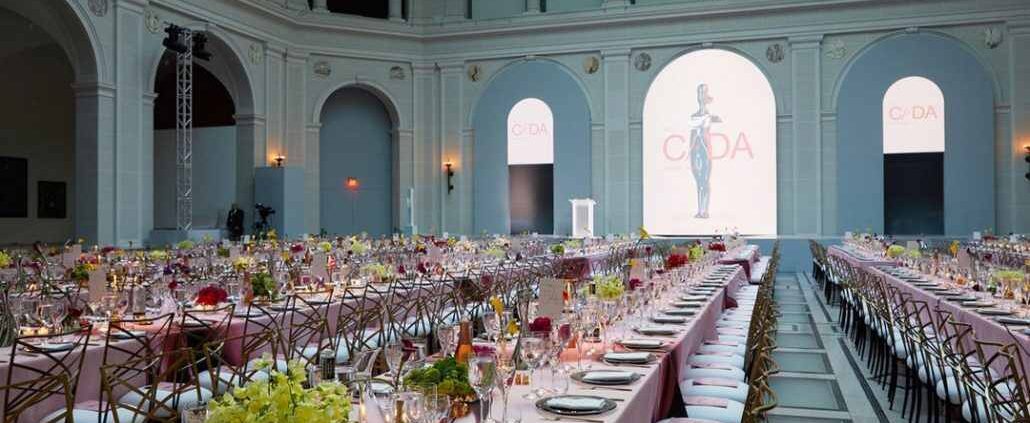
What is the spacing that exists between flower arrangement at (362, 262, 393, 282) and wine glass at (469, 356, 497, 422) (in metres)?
5.75

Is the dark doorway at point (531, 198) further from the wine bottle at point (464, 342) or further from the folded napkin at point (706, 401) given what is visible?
the wine bottle at point (464, 342)

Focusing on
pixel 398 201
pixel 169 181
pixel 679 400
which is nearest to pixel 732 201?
pixel 398 201

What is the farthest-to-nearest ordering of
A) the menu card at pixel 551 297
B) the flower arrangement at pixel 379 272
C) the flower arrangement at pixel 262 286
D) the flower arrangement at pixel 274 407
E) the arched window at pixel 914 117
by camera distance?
the arched window at pixel 914 117
the flower arrangement at pixel 379 272
the flower arrangement at pixel 262 286
the menu card at pixel 551 297
the flower arrangement at pixel 274 407

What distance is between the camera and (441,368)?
2.72 meters

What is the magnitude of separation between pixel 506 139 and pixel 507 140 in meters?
0.04

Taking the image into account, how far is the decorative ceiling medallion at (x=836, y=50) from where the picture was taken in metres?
20.8

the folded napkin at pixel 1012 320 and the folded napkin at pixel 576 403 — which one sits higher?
the folded napkin at pixel 576 403

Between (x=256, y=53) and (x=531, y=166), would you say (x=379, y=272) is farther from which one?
(x=531, y=166)

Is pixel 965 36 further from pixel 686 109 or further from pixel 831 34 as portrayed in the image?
pixel 686 109

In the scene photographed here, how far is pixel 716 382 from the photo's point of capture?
515cm

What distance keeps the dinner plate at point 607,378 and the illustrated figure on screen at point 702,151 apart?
1851 cm

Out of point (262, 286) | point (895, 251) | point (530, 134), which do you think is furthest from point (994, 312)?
point (530, 134)

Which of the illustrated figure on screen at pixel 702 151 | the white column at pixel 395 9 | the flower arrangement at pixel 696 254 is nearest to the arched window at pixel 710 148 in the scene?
the illustrated figure on screen at pixel 702 151

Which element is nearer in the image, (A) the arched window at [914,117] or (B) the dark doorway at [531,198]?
(A) the arched window at [914,117]
